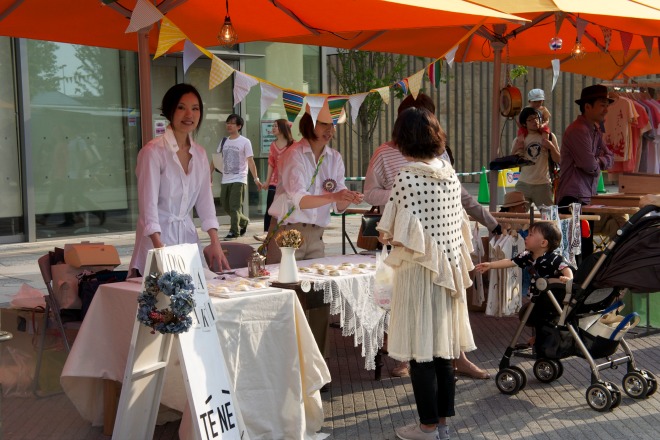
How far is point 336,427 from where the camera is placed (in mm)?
5223

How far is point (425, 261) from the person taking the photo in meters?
4.65

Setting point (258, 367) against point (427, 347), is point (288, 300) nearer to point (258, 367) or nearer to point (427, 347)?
point (258, 367)

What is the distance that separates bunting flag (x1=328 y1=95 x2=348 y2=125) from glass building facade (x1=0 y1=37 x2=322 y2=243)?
7406mm

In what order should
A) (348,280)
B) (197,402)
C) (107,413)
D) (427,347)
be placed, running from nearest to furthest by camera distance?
1. (197,402)
2. (427,347)
3. (107,413)
4. (348,280)

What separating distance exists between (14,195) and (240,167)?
308cm

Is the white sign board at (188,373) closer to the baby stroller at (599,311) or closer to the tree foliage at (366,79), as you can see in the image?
the baby stroller at (599,311)

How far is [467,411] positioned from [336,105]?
2.05 meters

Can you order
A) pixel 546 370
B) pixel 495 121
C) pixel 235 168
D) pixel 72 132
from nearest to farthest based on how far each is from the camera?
1. pixel 546 370
2. pixel 495 121
3. pixel 235 168
4. pixel 72 132

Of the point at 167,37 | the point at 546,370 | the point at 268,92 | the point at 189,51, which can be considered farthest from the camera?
the point at 546,370

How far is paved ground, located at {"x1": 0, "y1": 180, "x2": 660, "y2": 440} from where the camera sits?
513 cm

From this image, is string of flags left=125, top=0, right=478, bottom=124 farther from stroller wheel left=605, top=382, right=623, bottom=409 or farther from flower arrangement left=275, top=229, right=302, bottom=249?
stroller wheel left=605, top=382, right=623, bottom=409

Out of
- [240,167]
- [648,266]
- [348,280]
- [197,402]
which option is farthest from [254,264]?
[240,167]

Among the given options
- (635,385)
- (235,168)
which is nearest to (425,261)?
(635,385)

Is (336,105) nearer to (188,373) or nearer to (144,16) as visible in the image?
(144,16)
